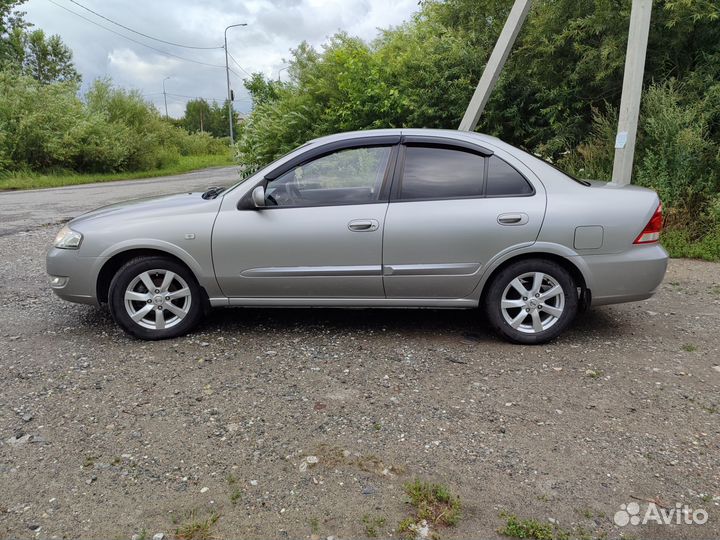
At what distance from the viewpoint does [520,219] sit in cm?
411

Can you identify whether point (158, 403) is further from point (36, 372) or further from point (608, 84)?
point (608, 84)

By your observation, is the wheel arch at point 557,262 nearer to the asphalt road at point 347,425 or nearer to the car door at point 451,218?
the car door at point 451,218

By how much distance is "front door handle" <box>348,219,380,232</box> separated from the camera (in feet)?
13.7

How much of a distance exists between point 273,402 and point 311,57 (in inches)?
354

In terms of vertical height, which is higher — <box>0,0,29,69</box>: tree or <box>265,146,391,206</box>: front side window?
<box>0,0,29,69</box>: tree

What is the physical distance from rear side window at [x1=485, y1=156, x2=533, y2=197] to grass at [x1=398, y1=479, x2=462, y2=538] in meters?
2.38

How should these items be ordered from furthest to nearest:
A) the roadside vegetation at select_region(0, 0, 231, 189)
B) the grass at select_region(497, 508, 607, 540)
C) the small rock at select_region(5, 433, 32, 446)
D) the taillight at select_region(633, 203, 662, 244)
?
1. the roadside vegetation at select_region(0, 0, 231, 189)
2. the taillight at select_region(633, 203, 662, 244)
3. the small rock at select_region(5, 433, 32, 446)
4. the grass at select_region(497, 508, 607, 540)

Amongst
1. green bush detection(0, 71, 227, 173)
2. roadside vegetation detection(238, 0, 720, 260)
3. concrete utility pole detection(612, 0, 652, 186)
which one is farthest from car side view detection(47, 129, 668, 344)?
green bush detection(0, 71, 227, 173)

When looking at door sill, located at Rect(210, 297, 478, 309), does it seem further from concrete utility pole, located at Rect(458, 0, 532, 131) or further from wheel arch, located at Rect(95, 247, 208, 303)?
concrete utility pole, located at Rect(458, 0, 532, 131)

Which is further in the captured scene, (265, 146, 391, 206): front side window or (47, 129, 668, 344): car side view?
(265, 146, 391, 206): front side window

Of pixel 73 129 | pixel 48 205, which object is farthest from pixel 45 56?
pixel 48 205

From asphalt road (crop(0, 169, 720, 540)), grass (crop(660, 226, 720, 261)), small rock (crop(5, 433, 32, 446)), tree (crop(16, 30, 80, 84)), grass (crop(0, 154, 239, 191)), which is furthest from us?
tree (crop(16, 30, 80, 84))

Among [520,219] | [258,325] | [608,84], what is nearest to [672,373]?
[520,219]

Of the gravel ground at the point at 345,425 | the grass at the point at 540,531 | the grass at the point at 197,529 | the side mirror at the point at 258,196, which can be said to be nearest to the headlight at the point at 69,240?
the gravel ground at the point at 345,425
